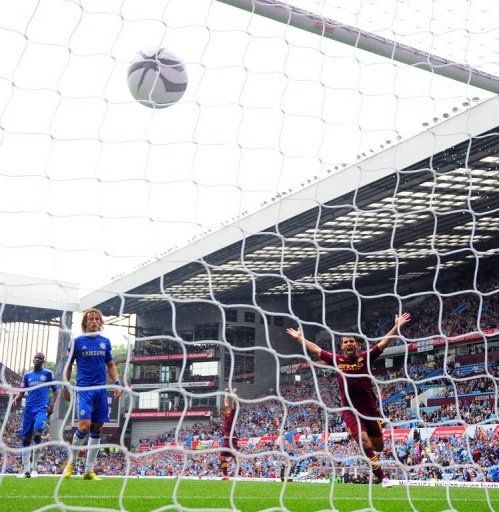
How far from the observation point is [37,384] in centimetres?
586

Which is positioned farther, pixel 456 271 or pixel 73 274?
pixel 456 271

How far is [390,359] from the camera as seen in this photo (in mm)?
28984

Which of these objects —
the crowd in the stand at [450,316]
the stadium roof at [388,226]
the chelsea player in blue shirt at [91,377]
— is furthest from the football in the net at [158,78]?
the crowd in the stand at [450,316]

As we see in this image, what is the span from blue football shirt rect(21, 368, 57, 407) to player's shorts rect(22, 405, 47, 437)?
0.05 metres

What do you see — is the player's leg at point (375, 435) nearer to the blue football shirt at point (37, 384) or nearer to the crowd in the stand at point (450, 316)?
the blue football shirt at point (37, 384)

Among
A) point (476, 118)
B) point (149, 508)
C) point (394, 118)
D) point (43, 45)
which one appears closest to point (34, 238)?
point (43, 45)

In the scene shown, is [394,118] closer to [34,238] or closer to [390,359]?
→ [34,238]

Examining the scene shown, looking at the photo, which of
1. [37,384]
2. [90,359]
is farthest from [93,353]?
[37,384]

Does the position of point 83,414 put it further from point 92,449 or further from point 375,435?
point 375,435

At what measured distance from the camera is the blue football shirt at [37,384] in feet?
19.5

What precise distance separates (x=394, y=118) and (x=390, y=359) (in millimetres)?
25439

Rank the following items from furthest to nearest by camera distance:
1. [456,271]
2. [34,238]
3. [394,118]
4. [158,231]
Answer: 1. [456,271]
2. [394,118]
3. [158,231]
4. [34,238]

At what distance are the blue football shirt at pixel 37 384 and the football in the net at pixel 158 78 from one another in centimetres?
289

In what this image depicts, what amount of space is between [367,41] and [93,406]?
11.0ft
